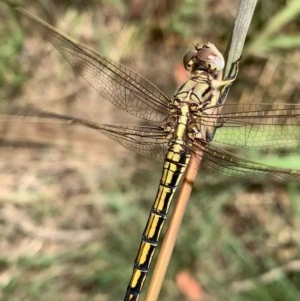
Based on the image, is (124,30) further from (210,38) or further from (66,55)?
(66,55)

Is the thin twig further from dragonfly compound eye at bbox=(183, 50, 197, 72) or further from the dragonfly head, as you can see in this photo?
dragonfly compound eye at bbox=(183, 50, 197, 72)

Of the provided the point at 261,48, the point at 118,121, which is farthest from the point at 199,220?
the point at 261,48

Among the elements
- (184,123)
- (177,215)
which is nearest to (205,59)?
(184,123)

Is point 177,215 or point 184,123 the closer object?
point 177,215

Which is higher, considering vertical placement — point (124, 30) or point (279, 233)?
point (124, 30)

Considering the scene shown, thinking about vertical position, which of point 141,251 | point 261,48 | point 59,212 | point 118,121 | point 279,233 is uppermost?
point 261,48

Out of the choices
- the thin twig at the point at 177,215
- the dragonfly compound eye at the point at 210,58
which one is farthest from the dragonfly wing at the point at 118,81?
the thin twig at the point at 177,215

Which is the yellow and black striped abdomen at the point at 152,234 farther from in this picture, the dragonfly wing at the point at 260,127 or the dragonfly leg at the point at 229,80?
the dragonfly leg at the point at 229,80

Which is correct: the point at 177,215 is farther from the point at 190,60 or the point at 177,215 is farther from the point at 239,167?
the point at 190,60

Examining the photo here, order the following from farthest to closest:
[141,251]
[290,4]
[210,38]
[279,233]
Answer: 1. [210,38]
2. [279,233]
3. [290,4]
4. [141,251]
